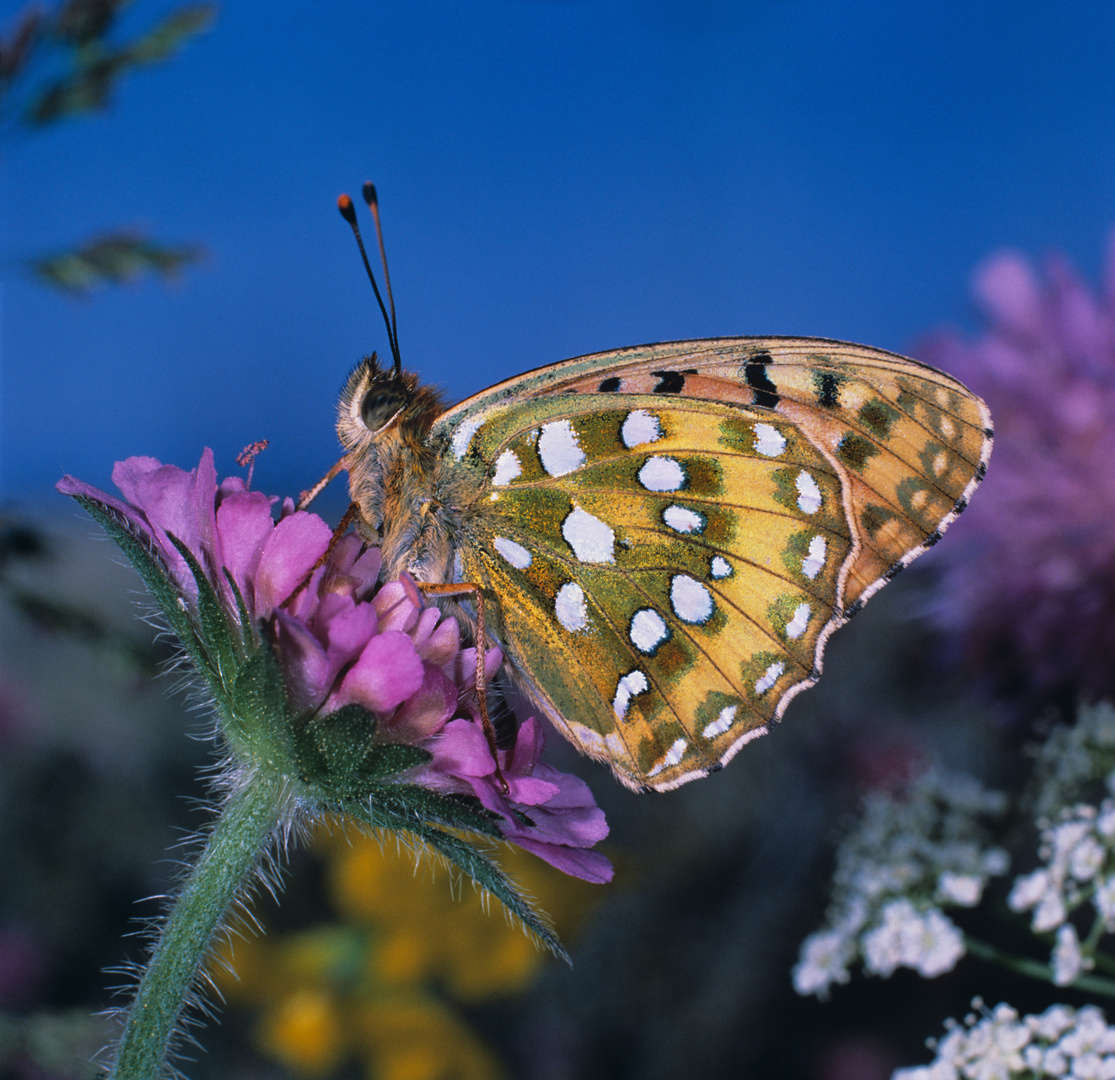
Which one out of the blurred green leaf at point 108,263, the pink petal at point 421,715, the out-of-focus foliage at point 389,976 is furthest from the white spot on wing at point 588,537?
the out-of-focus foliage at point 389,976

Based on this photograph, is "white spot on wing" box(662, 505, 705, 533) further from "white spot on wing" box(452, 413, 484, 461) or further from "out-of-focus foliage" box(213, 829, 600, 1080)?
"out-of-focus foliage" box(213, 829, 600, 1080)

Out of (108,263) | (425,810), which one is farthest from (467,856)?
(108,263)

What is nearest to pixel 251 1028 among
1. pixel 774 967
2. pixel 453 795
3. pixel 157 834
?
pixel 157 834

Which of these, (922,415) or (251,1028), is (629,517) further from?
(251,1028)

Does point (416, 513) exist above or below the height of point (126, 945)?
above

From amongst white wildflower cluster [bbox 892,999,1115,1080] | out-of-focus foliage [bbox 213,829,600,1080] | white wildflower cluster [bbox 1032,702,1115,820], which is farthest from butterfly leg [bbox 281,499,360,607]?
out-of-focus foliage [bbox 213,829,600,1080]

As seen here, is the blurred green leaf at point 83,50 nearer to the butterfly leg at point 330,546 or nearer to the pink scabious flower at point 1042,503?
the butterfly leg at point 330,546

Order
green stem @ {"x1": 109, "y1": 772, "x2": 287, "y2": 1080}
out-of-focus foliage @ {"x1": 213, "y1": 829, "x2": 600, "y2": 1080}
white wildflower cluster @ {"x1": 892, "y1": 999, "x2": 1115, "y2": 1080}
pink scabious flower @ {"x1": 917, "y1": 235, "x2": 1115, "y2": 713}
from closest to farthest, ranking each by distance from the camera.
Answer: green stem @ {"x1": 109, "y1": 772, "x2": 287, "y2": 1080}
white wildflower cluster @ {"x1": 892, "y1": 999, "x2": 1115, "y2": 1080}
pink scabious flower @ {"x1": 917, "y1": 235, "x2": 1115, "y2": 713}
out-of-focus foliage @ {"x1": 213, "y1": 829, "x2": 600, "y2": 1080}
